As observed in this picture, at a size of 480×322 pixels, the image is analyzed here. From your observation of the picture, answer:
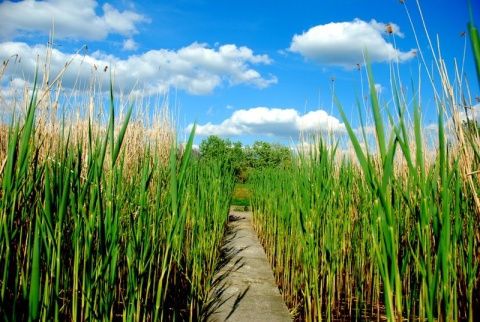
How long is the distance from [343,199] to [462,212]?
2.63ft

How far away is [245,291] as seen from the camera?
95.0 inches

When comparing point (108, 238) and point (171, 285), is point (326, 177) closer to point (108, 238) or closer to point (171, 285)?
point (171, 285)

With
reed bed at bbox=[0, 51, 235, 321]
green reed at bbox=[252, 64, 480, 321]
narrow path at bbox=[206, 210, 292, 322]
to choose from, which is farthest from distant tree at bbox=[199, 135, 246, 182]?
reed bed at bbox=[0, 51, 235, 321]

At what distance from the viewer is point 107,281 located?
117 centimetres

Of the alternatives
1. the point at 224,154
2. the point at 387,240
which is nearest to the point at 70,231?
the point at 387,240

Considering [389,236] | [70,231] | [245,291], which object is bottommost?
[245,291]

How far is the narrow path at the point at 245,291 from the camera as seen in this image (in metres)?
2.05

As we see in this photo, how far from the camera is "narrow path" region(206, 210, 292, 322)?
80.6 inches

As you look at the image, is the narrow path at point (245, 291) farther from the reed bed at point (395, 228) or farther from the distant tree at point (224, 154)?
the distant tree at point (224, 154)

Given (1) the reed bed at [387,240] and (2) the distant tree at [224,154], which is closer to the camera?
(1) the reed bed at [387,240]

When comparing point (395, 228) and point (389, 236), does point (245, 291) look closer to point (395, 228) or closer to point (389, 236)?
point (395, 228)

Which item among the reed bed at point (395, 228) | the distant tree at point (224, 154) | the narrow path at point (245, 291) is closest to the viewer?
the reed bed at point (395, 228)

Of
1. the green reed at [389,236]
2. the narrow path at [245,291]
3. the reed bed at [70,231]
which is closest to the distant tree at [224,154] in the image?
the narrow path at [245,291]

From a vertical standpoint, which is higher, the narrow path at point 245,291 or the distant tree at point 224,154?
the distant tree at point 224,154
